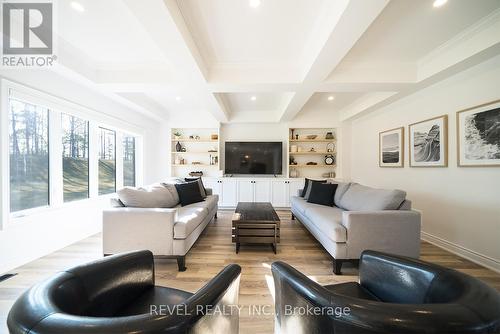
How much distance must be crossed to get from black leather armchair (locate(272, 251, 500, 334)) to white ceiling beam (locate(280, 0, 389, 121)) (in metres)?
1.71

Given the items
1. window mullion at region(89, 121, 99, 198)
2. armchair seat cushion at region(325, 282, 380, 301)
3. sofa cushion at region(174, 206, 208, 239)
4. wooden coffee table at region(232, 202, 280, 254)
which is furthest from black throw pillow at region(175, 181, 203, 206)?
armchair seat cushion at region(325, 282, 380, 301)

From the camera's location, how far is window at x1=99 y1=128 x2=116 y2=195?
134 inches

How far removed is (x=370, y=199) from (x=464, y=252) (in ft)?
4.19

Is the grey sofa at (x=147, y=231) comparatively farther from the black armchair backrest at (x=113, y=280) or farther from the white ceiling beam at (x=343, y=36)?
the white ceiling beam at (x=343, y=36)

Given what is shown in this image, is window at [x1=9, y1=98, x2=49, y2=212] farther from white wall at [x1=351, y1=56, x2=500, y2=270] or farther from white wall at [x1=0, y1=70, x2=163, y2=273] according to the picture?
white wall at [x1=351, y1=56, x2=500, y2=270]

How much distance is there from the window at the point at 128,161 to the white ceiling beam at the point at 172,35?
8.38 feet

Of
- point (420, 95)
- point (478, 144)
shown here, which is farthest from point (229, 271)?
point (420, 95)

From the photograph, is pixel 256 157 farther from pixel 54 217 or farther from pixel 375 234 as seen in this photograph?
pixel 54 217

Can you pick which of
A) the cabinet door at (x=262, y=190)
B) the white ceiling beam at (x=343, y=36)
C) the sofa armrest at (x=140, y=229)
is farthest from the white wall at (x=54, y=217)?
the white ceiling beam at (x=343, y=36)

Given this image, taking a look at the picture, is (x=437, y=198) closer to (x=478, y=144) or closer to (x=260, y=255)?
(x=478, y=144)

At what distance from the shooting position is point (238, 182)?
4.77 m

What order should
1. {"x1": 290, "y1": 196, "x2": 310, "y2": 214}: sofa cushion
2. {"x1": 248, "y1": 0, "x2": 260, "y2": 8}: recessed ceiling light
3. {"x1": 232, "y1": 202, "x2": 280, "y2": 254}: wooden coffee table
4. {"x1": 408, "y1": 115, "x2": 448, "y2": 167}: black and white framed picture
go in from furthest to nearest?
1. {"x1": 290, "y1": 196, "x2": 310, "y2": 214}: sofa cushion
2. {"x1": 408, "y1": 115, "x2": 448, "y2": 167}: black and white framed picture
3. {"x1": 232, "y1": 202, "x2": 280, "y2": 254}: wooden coffee table
4. {"x1": 248, "y1": 0, "x2": 260, "y2": 8}: recessed ceiling light

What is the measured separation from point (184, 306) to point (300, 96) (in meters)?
3.14

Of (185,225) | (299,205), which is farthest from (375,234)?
(185,225)
